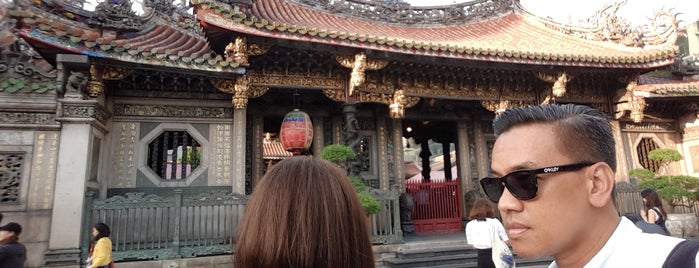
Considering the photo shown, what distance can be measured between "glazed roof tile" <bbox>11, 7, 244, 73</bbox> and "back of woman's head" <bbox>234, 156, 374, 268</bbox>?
231 inches

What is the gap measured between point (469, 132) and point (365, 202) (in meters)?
5.06

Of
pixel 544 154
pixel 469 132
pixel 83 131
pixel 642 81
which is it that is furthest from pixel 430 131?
pixel 544 154

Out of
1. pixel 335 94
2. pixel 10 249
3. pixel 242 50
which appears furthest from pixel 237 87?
pixel 10 249

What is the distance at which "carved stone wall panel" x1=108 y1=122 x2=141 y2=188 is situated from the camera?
7043 mm

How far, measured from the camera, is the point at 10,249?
12.3 ft

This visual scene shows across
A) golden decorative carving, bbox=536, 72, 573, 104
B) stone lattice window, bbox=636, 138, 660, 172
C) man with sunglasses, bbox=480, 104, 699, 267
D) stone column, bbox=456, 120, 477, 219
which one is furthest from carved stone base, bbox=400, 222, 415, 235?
man with sunglasses, bbox=480, 104, 699, 267

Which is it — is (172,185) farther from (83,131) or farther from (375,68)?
(375,68)

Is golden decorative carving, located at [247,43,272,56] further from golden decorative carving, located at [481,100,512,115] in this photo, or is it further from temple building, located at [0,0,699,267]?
golden decorative carving, located at [481,100,512,115]

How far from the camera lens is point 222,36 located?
6.96 metres

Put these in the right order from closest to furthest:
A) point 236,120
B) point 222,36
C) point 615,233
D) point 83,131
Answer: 1. point 615,233
2. point 83,131
3. point 222,36
4. point 236,120

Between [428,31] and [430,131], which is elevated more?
[428,31]

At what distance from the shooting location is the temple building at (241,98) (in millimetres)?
6051

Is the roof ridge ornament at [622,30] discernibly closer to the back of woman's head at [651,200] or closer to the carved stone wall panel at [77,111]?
the back of woman's head at [651,200]

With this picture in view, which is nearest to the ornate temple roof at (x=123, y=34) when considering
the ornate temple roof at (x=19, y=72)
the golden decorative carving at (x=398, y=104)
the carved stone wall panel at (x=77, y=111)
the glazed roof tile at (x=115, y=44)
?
the glazed roof tile at (x=115, y=44)
